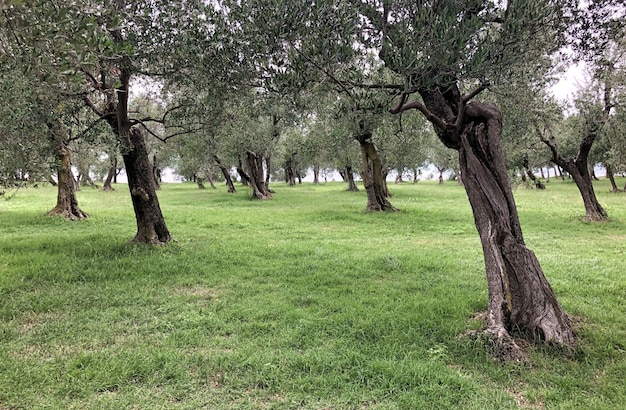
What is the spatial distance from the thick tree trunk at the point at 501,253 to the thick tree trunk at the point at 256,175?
88.7 ft

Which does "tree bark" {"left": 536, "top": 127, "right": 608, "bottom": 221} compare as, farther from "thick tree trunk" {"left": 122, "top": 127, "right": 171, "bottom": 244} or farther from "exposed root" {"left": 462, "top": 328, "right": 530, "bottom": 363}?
"thick tree trunk" {"left": 122, "top": 127, "right": 171, "bottom": 244}

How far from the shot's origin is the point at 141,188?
11781 millimetres

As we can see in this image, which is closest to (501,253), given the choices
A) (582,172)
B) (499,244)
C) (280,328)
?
(499,244)

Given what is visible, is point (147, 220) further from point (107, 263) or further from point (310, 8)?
point (310, 8)

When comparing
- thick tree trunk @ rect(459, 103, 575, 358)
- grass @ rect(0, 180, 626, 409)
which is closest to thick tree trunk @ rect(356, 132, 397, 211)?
grass @ rect(0, 180, 626, 409)

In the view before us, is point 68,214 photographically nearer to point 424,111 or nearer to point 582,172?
point 424,111

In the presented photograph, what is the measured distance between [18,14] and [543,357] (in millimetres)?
7868

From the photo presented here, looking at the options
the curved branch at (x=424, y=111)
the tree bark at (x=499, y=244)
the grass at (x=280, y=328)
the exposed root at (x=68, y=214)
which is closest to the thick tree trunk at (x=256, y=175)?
the exposed root at (x=68, y=214)

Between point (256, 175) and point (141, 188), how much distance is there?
22205 mm

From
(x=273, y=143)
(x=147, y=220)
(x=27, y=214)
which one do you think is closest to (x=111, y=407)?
(x=147, y=220)

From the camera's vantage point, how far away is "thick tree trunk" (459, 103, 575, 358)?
5477 mm

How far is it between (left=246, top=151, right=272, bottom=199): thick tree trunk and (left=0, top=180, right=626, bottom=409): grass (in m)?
20.4

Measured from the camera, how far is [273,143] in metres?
30.8

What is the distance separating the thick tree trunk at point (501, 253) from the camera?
548 centimetres
